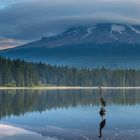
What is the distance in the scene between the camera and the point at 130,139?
26891mm

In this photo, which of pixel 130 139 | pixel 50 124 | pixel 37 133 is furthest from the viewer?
pixel 50 124

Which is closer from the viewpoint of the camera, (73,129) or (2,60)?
(73,129)

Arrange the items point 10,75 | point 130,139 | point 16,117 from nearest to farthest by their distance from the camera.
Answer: point 130,139
point 16,117
point 10,75

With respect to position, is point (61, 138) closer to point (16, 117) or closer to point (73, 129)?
point (73, 129)

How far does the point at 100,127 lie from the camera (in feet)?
109

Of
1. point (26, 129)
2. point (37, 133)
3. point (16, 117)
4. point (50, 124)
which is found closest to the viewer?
point (37, 133)

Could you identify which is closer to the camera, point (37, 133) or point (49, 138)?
point (49, 138)

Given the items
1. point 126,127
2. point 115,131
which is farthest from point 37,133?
point 126,127

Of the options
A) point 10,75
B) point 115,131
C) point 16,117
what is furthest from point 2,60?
point 115,131

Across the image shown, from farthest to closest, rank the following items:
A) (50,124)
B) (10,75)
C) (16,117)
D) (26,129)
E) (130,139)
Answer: (10,75) < (16,117) < (50,124) < (26,129) < (130,139)

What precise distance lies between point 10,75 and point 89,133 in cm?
14643

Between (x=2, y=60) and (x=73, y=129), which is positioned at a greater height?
(x=2, y=60)

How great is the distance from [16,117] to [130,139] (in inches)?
661

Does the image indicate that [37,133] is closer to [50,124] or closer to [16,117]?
[50,124]
